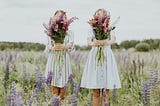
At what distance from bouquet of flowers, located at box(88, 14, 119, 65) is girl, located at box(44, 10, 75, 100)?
52cm

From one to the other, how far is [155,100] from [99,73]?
112 cm

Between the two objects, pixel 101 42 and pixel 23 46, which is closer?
pixel 101 42

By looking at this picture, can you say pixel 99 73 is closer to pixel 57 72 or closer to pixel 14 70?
pixel 57 72

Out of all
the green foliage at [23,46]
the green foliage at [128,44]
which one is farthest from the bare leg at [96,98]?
the green foliage at [128,44]

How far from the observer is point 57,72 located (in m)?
7.94

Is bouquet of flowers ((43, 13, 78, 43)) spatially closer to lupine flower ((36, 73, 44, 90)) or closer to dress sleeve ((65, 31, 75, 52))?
dress sleeve ((65, 31, 75, 52))

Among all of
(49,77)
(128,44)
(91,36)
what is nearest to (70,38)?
(91,36)

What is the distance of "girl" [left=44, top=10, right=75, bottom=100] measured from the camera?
7789 mm

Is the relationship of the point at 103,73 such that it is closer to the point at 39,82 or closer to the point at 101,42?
the point at 101,42

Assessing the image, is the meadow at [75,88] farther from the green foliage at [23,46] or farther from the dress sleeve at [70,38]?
the green foliage at [23,46]

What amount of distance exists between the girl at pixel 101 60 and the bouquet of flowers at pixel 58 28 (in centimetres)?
51

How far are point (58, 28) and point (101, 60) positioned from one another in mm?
961

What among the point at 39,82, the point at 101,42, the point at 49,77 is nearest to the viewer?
the point at 39,82

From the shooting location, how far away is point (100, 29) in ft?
24.4
